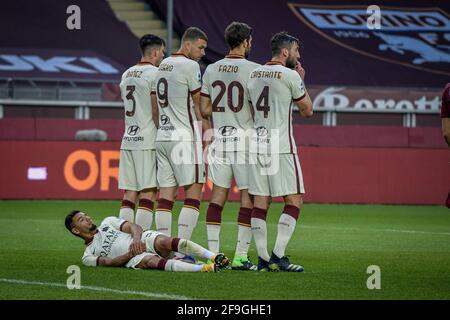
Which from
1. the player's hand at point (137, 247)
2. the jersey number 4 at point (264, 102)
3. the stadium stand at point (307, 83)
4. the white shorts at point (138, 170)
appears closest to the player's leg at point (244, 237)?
the jersey number 4 at point (264, 102)

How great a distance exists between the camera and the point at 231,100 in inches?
435

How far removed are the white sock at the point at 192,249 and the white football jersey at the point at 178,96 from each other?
1444 mm

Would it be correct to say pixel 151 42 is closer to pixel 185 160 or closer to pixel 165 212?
pixel 185 160

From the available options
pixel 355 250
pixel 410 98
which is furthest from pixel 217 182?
pixel 410 98

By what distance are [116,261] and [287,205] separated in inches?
65.8

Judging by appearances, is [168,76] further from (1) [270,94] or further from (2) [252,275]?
(2) [252,275]

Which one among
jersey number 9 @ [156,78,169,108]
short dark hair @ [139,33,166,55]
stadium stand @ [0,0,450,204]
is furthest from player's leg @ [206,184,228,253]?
stadium stand @ [0,0,450,204]

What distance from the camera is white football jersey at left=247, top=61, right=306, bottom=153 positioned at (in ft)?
35.2

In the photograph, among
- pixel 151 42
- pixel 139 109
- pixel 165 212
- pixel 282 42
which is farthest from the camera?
pixel 139 109

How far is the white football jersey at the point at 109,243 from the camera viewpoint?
10734 mm

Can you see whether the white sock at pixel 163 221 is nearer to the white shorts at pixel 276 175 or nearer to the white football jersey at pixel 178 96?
the white football jersey at pixel 178 96

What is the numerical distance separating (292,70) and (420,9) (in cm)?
1708

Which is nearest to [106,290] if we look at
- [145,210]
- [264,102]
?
Answer: [264,102]
